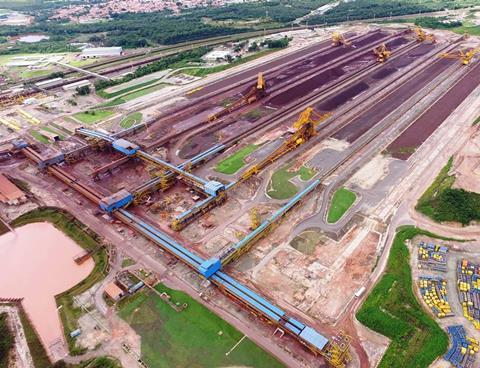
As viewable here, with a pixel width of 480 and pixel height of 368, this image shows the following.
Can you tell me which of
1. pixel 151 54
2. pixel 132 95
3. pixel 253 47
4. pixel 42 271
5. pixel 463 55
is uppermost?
pixel 463 55

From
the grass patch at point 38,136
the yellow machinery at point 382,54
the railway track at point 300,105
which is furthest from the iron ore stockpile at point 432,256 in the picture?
the yellow machinery at point 382,54

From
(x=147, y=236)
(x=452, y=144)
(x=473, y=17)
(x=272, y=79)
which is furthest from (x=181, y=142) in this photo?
(x=473, y=17)

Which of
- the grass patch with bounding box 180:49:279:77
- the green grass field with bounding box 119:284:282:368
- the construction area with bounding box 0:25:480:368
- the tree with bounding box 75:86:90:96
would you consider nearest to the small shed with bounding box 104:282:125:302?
the construction area with bounding box 0:25:480:368

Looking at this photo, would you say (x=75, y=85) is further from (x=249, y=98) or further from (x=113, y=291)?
(x=113, y=291)

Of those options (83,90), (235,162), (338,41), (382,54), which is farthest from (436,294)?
(338,41)

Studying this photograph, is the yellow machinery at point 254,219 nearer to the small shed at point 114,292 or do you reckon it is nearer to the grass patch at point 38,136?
the small shed at point 114,292
